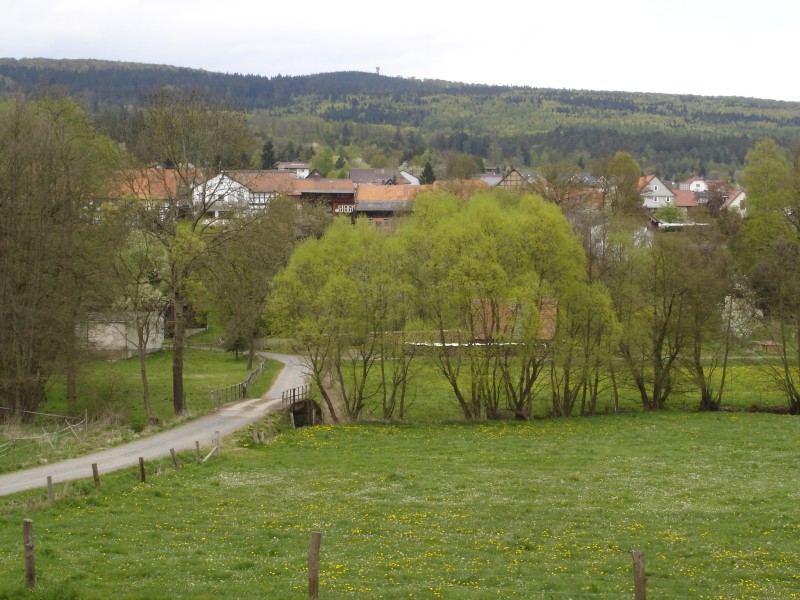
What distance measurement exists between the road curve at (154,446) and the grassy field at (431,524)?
5.36 feet

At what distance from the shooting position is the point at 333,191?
426 feet

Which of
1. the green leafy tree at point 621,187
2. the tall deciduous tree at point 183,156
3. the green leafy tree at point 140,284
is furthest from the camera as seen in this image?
the green leafy tree at point 621,187

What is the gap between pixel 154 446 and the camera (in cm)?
3272

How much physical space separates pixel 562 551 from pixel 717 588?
3.77m

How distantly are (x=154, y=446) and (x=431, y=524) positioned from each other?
15.0m

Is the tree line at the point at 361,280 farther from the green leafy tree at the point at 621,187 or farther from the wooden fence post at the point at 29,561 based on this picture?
the green leafy tree at the point at 621,187

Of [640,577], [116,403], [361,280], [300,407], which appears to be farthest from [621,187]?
[640,577]

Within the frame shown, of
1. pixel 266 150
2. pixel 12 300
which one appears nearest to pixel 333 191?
pixel 266 150

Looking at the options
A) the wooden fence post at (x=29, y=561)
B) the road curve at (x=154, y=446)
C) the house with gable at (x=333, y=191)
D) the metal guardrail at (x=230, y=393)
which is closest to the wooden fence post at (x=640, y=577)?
the wooden fence post at (x=29, y=561)

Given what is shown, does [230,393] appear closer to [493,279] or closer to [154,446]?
[154,446]

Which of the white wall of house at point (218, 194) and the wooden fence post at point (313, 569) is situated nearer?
the wooden fence post at point (313, 569)

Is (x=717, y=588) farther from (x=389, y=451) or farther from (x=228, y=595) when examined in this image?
(x=389, y=451)

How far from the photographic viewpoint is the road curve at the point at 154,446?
85.3ft

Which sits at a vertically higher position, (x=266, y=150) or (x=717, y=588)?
(x=266, y=150)
